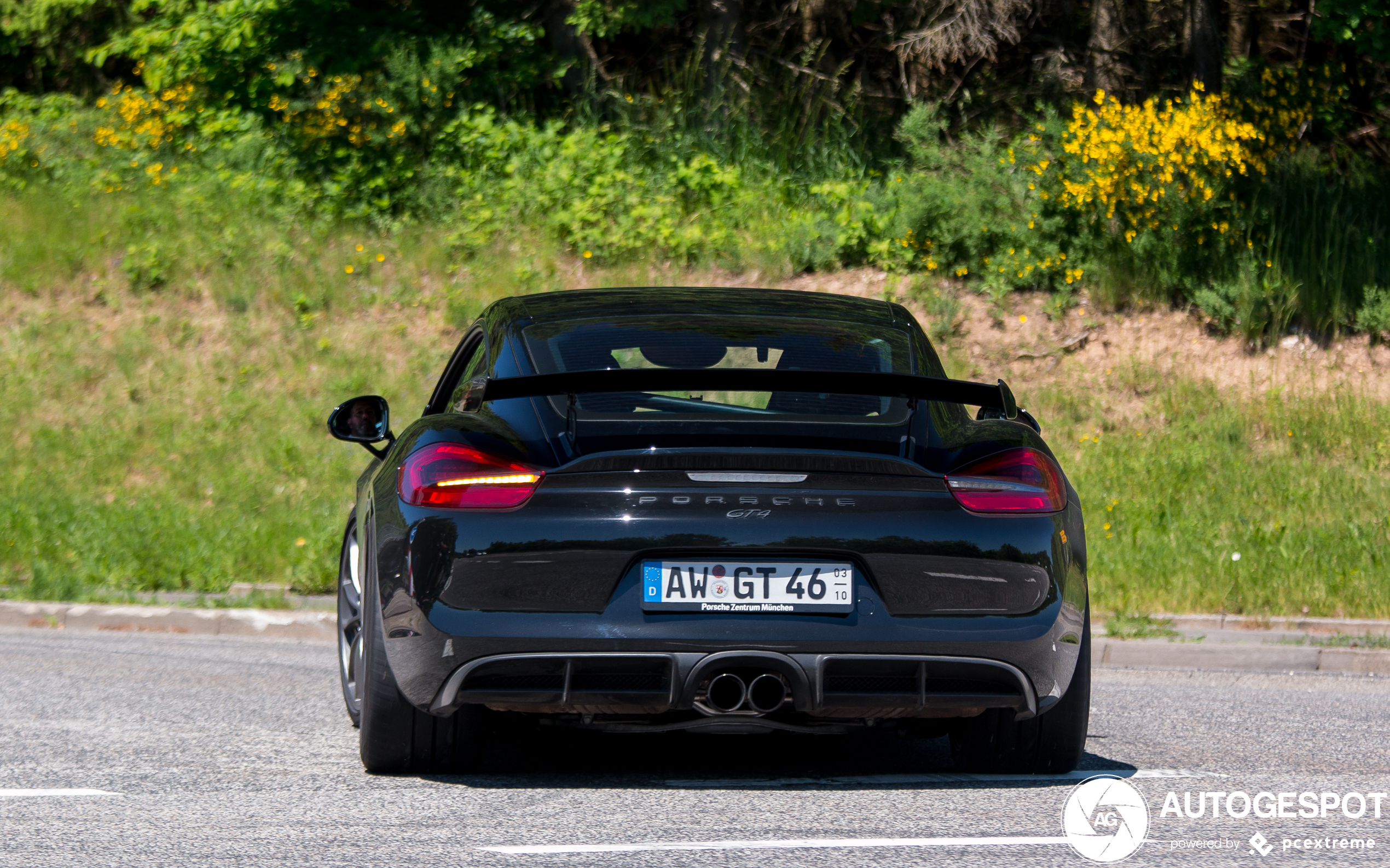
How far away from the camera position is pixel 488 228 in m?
16.2

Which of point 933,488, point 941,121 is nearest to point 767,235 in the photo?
point 941,121

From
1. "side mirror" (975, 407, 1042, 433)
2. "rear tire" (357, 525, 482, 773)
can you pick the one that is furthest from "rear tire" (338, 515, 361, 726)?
"side mirror" (975, 407, 1042, 433)

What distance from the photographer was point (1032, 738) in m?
4.79

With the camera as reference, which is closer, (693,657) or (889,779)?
(693,657)

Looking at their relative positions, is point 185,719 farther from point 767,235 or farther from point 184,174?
point 184,174

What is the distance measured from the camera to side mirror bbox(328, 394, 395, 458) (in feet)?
18.4

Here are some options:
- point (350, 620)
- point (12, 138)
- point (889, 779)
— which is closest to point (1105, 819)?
point (889, 779)

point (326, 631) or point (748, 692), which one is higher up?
point (748, 692)

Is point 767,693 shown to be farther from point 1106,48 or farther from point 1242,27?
point 1242,27

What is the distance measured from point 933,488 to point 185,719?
327cm

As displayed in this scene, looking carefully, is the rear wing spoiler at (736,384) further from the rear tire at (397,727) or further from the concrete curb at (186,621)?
the concrete curb at (186,621)

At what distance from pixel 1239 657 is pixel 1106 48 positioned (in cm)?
1074

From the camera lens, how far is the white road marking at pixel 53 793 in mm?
4488

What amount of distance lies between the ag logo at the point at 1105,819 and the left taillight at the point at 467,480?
174 cm
